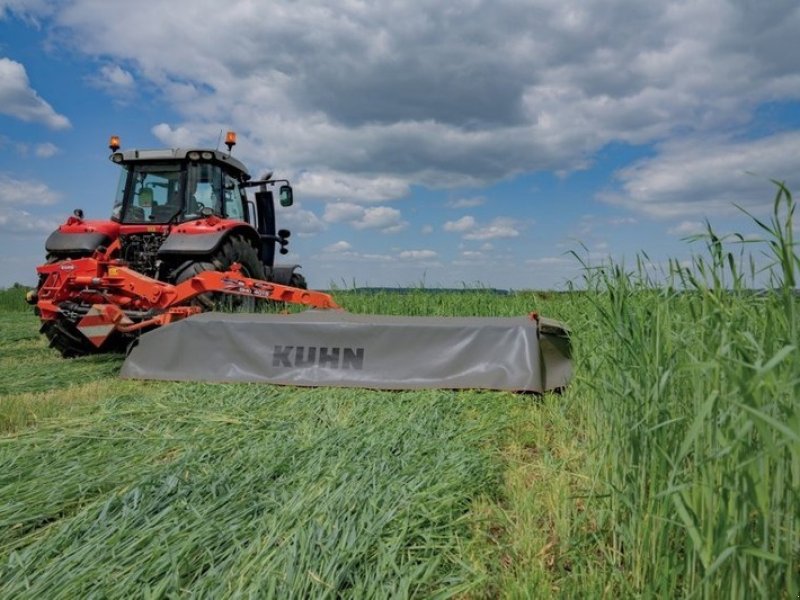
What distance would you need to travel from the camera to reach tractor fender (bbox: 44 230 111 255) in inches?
239

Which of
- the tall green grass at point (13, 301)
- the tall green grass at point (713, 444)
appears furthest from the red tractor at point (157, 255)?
the tall green grass at point (13, 301)

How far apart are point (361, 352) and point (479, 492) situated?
249 cm

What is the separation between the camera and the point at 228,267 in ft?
20.1

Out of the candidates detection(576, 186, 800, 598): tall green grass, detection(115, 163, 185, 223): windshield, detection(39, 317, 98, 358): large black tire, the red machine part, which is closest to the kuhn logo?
the red machine part

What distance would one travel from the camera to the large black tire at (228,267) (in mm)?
5773

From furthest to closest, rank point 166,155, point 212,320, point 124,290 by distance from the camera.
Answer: point 166,155, point 124,290, point 212,320

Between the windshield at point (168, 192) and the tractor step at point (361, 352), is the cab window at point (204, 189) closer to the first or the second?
the windshield at point (168, 192)

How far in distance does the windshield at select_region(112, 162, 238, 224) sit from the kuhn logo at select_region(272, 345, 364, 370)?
2657 mm

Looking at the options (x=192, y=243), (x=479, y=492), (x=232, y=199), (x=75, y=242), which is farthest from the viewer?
(x=232, y=199)

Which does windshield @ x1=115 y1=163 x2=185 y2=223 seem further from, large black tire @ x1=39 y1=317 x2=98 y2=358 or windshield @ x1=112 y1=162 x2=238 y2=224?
large black tire @ x1=39 y1=317 x2=98 y2=358

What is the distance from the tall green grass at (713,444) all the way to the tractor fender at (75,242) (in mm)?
5504

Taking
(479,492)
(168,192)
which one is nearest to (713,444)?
(479,492)

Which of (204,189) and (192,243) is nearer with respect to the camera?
(192,243)

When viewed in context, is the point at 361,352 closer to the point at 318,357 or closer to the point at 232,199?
the point at 318,357
